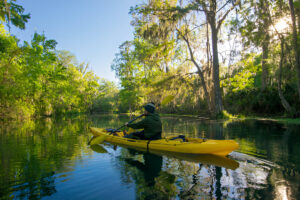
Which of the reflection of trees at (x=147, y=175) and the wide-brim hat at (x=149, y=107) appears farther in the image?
the wide-brim hat at (x=149, y=107)

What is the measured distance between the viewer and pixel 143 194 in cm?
333

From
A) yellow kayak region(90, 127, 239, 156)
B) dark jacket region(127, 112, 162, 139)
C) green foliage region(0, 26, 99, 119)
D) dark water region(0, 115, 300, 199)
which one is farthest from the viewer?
green foliage region(0, 26, 99, 119)

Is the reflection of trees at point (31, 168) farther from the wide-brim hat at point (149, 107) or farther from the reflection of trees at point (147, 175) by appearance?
the wide-brim hat at point (149, 107)

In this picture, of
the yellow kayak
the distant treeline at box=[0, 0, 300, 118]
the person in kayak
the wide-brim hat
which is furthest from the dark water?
the distant treeline at box=[0, 0, 300, 118]

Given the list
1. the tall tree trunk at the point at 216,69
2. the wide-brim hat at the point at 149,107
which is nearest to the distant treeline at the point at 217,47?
the tall tree trunk at the point at 216,69

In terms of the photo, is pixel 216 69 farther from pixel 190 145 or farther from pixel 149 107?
pixel 190 145

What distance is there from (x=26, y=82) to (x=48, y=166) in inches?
722

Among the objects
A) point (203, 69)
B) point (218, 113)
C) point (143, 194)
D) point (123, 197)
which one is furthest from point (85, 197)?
point (203, 69)

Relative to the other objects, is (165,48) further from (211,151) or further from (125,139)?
(211,151)

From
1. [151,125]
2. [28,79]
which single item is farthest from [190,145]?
[28,79]

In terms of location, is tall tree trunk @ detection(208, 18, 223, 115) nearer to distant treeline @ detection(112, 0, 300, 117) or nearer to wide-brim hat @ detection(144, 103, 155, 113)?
distant treeline @ detection(112, 0, 300, 117)

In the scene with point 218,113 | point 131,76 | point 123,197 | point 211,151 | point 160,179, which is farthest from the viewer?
point 131,76

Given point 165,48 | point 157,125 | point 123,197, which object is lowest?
point 123,197

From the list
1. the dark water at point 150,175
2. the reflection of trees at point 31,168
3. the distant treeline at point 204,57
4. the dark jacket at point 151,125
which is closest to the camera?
the dark water at point 150,175
